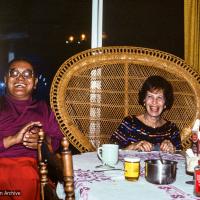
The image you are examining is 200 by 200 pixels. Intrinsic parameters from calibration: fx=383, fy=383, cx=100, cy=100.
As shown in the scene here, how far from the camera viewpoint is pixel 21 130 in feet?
6.13

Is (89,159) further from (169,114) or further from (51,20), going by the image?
(51,20)

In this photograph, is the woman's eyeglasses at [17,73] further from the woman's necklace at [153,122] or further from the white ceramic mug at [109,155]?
the white ceramic mug at [109,155]

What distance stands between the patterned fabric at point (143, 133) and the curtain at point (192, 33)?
944 millimetres

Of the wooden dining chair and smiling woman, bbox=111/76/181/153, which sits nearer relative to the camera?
the wooden dining chair

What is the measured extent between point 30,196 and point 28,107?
0.52 m

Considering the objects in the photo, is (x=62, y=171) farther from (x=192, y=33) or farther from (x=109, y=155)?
(x=192, y=33)

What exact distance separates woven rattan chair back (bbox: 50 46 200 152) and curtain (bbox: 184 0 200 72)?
605 millimetres

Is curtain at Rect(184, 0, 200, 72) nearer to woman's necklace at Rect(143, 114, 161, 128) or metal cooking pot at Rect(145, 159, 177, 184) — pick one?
woman's necklace at Rect(143, 114, 161, 128)

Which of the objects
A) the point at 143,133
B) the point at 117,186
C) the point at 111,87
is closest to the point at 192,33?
the point at 111,87

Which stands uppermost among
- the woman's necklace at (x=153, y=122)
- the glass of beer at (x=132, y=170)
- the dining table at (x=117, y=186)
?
the woman's necklace at (x=153, y=122)

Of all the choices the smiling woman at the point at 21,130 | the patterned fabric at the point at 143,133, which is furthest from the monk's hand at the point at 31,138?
the patterned fabric at the point at 143,133

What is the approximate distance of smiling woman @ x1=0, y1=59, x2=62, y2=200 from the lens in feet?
6.18

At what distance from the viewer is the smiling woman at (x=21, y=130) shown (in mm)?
1885

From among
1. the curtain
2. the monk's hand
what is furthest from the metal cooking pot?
the curtain
